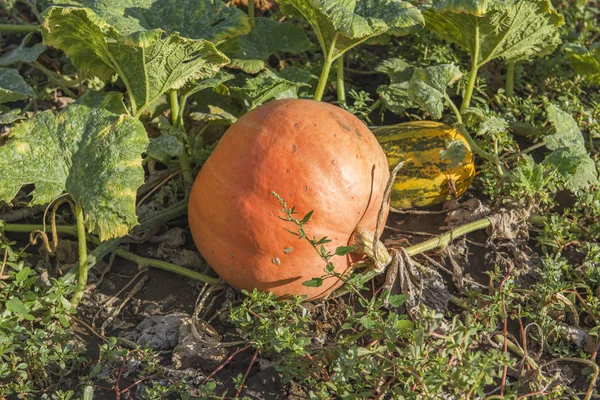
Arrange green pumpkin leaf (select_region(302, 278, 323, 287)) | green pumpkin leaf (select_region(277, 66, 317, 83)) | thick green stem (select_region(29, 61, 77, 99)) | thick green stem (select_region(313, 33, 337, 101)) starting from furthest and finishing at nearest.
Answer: thick green stem (select_region(29, 61, 77, 99))
green pumpkin leaf (select_region(277, 66, 317, 83))
thick green stem (select_region(313, 33, 337, 101))
green pumpkin leaf (select_region(302, 278, 323, 287))

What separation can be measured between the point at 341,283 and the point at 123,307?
1012 millimetres

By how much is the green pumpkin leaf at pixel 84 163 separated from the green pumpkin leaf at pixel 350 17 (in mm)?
987

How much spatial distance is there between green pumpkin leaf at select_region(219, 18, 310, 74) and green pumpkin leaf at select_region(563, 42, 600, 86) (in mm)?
1528

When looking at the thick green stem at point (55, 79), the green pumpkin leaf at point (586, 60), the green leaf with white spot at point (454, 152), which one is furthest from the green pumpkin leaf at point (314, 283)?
the green pumpkin leaf at point (586, 60)

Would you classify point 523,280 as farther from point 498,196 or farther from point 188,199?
point 188,199

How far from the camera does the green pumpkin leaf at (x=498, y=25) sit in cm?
338

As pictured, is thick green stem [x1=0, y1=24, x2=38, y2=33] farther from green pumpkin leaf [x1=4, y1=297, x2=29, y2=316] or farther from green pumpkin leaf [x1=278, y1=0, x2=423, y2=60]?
green pumpkin leaf [x1=4, y1=297, x2=29, y2=316]

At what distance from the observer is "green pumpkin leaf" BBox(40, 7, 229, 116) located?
2.95 m

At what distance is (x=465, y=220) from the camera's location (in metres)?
3.55

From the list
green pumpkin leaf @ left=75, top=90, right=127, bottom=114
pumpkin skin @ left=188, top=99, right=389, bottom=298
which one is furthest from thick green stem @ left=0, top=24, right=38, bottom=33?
pumpkin skin @ left=188, top=99, right=389, bottom=298

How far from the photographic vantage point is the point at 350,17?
3146mm

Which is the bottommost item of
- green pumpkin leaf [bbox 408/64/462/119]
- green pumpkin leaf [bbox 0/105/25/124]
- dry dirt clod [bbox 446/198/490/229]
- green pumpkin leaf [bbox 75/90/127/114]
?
dry dirt clod [bbox 446/198/490/229]

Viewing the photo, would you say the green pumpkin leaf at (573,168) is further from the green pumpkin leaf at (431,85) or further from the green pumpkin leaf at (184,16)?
the green pumpkin leaf at (184,16)

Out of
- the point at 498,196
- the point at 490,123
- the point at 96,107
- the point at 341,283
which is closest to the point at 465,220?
the point at 498,196
